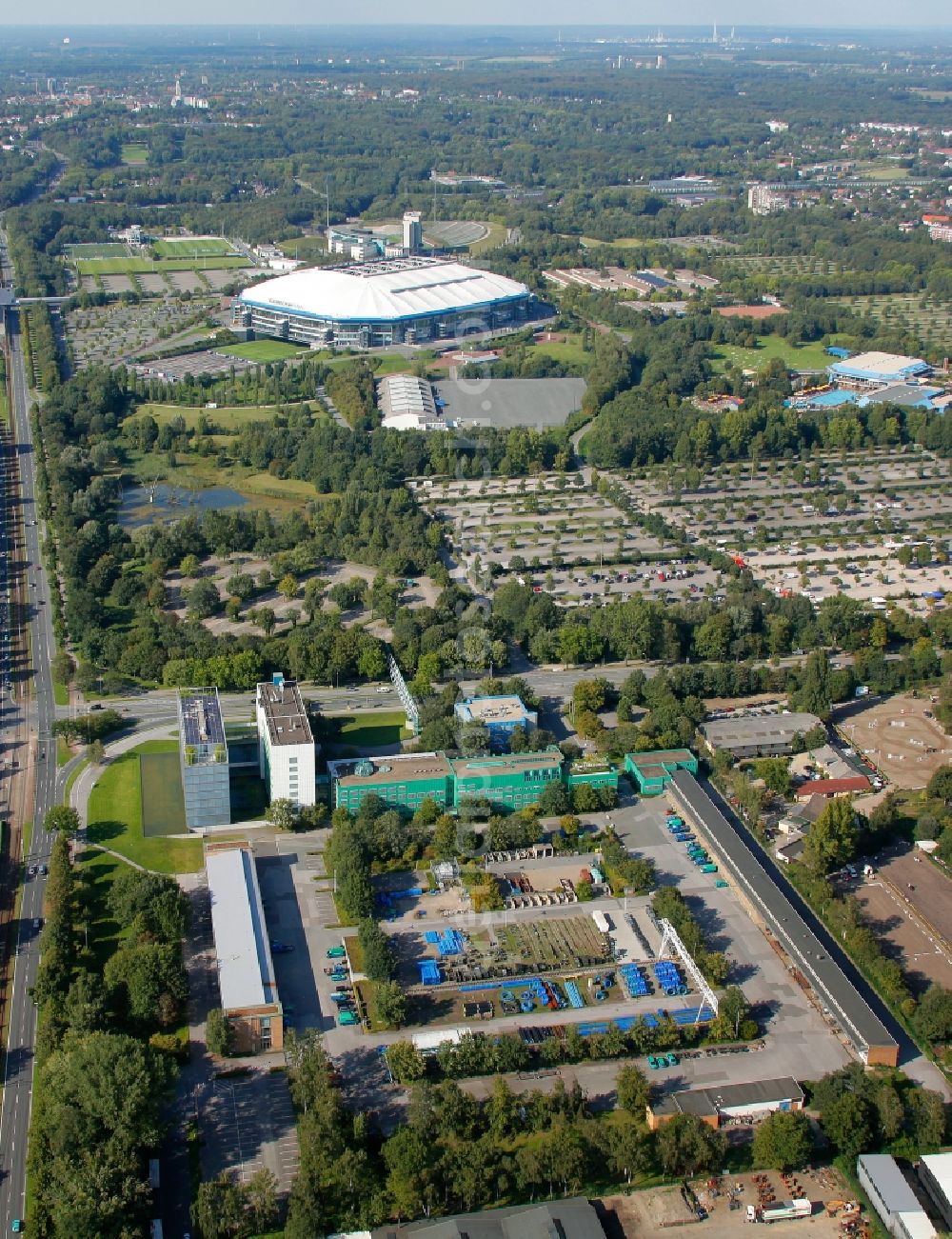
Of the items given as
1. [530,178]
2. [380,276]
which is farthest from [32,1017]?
[530,178]

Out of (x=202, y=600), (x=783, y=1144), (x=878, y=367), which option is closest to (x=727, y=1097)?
(x=783, y=1144)

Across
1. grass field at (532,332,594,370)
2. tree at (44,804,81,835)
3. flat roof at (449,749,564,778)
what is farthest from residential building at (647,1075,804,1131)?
grass field at (532,332,594,370)

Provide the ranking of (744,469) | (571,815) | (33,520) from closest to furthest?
1. (571,815)
2. (33,520)
3. (744,469)

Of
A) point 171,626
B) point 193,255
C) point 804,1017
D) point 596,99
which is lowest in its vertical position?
point 804,1017

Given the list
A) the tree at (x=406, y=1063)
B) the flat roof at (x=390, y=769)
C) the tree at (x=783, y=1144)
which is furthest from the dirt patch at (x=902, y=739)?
the tree at (x=406, y=1063)

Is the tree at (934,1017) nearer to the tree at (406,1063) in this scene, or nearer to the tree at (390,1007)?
the tree at (406,1063)

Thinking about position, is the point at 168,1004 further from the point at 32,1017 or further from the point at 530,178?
the point at 530,178
